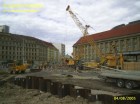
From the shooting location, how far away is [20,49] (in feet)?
394

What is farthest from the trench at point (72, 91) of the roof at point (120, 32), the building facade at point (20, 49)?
the building facade at point (20, 49)

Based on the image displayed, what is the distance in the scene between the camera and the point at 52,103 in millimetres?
14305

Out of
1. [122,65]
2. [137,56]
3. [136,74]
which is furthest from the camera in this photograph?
[137,56]

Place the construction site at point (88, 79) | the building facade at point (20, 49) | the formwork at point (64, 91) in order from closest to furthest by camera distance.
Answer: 1. the construction site at point (88, 79)
2. the formwork at point (64, 91)
3. the building facade at point (20, 49)

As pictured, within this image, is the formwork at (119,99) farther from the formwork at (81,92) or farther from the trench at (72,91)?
the formwork at (81,92)

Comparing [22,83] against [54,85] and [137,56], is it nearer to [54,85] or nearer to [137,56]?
[54,85]

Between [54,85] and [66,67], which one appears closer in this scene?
[54,85]

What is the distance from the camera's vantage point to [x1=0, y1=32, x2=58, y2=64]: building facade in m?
111

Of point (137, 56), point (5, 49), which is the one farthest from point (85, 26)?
point (5, 49)

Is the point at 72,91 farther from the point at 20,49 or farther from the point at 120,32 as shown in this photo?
the point at 20,49

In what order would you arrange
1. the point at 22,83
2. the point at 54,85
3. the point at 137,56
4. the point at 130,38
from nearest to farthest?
1. the point at 54,85
2. the point at 22,83
3. the point at 137,56
4. the point at 130,38

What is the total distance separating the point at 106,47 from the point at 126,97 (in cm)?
8288

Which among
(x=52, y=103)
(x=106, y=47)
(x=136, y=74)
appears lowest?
(x=52, y=103)

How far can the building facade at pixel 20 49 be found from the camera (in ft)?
364
